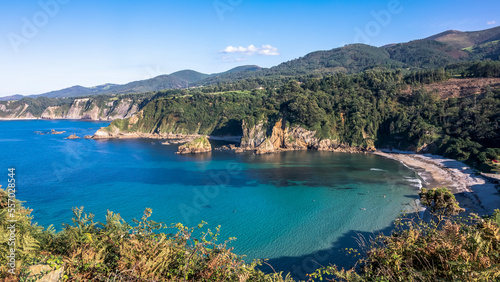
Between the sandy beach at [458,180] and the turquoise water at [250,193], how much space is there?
Answer: 413 centimetres

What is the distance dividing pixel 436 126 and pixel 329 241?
224 ft

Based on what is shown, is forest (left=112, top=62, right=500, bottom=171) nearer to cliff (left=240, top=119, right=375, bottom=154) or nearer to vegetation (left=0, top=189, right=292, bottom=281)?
cliff (left=240, top=119, right=375, bottom=154)

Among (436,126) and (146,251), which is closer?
(146,251)

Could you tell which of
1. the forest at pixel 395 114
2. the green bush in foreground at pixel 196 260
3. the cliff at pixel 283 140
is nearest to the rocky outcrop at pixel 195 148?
the cliff at pixel 283 140

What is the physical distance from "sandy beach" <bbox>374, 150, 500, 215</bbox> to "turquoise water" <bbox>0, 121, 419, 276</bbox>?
13.6ft

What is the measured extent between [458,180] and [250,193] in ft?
139

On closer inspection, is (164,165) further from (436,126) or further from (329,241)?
(436,126)

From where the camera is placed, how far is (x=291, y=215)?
39.7m

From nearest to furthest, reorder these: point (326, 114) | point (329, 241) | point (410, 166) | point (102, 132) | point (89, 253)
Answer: point (89, 253) → point (329, 241) → point (410, 166) → point (326, 114) → point (102, 132)

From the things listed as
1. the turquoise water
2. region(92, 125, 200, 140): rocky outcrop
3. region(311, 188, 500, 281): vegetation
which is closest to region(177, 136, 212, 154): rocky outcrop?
the turquoise water

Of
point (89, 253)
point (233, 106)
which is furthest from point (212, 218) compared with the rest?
point (233, 106)

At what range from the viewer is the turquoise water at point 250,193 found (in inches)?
1289

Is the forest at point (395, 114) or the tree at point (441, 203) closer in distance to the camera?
the tree at point (441, 203)

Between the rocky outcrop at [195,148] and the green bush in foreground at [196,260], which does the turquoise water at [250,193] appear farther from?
the green bush in foreground at [196,260]
